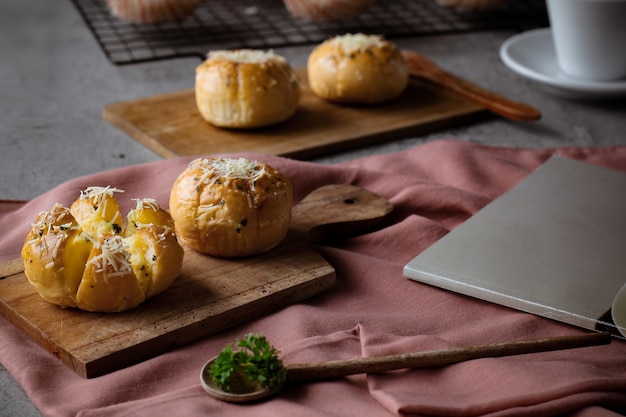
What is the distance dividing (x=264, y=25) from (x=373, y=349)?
1719 millimetres

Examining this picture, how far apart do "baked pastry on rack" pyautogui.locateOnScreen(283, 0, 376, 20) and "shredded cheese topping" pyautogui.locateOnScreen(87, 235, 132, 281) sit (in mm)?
1423

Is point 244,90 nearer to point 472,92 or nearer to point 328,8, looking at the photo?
point 472,92

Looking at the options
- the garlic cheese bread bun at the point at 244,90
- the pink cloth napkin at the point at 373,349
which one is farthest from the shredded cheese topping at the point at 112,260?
the garlic cheese bread bun at the point at 244,90

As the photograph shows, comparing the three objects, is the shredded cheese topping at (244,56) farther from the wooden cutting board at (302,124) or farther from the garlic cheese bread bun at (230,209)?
the garlic cheese bread bun at (230,209)

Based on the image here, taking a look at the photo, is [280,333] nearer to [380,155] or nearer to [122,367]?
[122,367]

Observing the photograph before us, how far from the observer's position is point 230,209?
48.6 inches

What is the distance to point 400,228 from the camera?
1389 millimetres

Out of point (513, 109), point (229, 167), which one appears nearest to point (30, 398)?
point (229, 167)

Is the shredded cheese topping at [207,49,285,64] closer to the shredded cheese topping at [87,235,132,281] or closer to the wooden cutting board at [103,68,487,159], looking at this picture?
the wooden cutting board at [103,68,487,159]

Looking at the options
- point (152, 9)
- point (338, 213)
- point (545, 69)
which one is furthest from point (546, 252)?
point (152, 9)

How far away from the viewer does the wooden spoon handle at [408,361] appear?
998 mm

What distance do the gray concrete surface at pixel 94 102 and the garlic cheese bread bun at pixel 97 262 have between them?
21.1 inches

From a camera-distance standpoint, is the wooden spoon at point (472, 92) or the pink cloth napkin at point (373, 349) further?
the wooden spoon at point (472, 92)

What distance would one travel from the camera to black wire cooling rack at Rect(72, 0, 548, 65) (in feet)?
7.80
